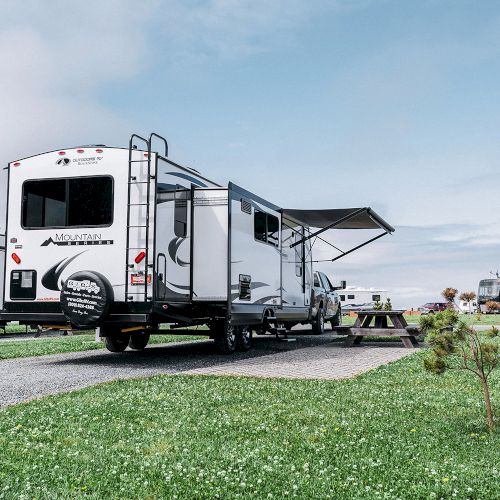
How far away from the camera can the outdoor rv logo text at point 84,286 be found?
11727 millimetres

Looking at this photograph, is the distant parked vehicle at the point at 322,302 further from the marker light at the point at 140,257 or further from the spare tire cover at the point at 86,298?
the spare tire cover at the point at 86,298

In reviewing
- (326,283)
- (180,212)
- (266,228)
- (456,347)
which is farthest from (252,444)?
(326,283)

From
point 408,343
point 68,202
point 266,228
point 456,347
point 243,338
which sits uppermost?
point 68,202

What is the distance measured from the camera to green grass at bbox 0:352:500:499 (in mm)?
4703

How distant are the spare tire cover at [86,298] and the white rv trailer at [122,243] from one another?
0.06 ft

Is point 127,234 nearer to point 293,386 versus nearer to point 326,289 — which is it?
point 293,386

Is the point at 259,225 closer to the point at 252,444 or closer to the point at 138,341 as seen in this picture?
the point at 138,341

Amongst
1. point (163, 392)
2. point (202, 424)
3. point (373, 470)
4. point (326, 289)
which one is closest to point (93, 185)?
point (163, 392)

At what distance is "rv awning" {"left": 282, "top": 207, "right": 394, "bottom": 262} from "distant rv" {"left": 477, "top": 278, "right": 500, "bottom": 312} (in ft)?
175

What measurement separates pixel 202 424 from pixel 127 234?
5.89 metres

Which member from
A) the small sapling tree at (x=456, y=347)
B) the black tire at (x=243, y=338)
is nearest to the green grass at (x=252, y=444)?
the small sapling tree at (x=456, y=347)

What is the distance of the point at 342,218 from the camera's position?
17.1 metres

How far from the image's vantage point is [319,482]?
15.6 feet

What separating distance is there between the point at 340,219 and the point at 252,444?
38.8 feet
